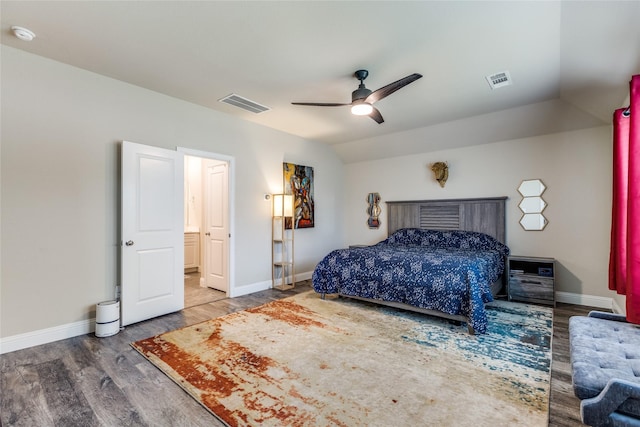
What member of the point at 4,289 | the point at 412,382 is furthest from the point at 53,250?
the point at 412,382

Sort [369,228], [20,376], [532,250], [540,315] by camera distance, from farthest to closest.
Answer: [369,228] → [532,250] → [540,315] → [20,376]

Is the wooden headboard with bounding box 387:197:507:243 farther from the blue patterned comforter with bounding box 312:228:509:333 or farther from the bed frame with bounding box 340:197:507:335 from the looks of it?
the blue patterned comforter with bounding box 312:228:509:333

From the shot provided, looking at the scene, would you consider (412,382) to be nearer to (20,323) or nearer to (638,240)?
(638,240)

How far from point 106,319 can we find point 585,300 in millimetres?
6067

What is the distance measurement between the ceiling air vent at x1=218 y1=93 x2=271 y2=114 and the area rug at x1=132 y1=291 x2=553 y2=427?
→ 2830 millimetres

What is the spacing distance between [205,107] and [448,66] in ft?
10.6

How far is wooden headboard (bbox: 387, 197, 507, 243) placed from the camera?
15.9ft

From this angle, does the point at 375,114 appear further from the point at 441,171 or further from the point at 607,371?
the point at 607,371

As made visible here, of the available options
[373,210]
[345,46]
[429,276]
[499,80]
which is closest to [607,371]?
[429,276]

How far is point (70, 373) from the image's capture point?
2338 millimetres

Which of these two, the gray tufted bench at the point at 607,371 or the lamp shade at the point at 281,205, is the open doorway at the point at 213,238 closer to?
the lamp shade at the point at 281,205

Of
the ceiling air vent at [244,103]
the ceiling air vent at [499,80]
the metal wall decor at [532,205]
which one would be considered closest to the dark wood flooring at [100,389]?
the metal wall decor at [532,205]

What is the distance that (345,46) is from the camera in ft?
8.72

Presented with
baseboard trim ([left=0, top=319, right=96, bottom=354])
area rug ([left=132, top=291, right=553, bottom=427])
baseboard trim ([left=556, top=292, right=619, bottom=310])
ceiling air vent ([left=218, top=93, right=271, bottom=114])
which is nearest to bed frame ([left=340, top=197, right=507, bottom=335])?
baseboard trim ([left=556, top=292, right=619, bottom=310])
